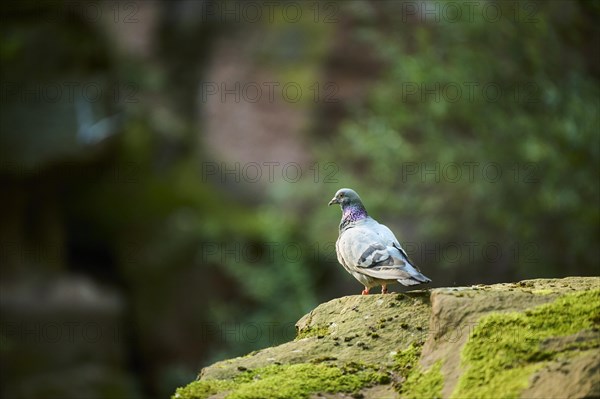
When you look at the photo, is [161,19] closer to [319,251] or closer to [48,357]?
[319,251]

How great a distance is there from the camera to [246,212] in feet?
43.5

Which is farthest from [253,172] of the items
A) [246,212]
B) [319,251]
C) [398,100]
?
[398,100]

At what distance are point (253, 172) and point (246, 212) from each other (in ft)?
2.51

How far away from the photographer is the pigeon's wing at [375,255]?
14.2ft

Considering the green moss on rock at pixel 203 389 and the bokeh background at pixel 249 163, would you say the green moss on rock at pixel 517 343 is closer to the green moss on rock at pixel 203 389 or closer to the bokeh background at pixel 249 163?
the green moss on rock at pixel 203 389

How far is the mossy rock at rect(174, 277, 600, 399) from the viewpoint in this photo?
127 inches

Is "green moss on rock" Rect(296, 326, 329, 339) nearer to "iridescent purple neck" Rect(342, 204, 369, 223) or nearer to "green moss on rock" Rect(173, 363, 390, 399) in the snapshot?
"green moss on rock" Rect(173, 363, 390, 399)

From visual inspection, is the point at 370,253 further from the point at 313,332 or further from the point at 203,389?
the point at 203,389

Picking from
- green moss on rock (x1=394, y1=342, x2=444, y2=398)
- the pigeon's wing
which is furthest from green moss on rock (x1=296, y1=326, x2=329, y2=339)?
green moss on rock (x1=394, y1=342, x2=444, y2=398)

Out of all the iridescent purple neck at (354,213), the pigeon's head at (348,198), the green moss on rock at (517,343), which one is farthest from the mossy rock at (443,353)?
the pigeon's head at (348,198)

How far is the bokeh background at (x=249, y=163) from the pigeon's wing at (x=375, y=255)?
4.52m

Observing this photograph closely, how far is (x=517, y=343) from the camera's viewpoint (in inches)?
133

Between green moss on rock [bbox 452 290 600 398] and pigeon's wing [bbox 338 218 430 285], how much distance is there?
27.0 inches

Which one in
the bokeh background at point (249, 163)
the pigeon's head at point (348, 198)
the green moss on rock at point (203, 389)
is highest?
the bokeh background at point (249, 163)
